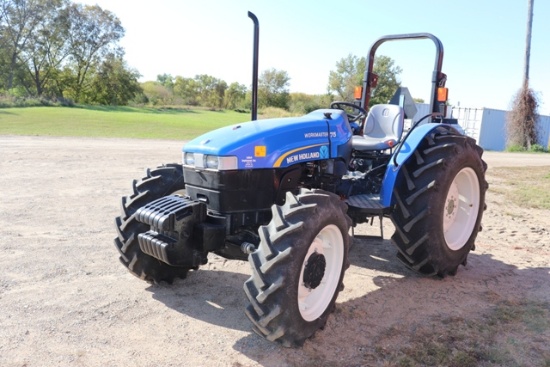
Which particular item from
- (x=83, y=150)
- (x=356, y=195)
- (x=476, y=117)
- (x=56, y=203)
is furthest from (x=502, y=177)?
(x=476, y=117)

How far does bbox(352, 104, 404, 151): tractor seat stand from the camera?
16.1 feet

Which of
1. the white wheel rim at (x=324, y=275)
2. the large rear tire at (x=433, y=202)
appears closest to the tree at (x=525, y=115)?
the large rear tire at (x=433, y=202)

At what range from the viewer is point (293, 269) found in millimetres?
2855

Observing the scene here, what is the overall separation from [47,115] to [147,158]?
18621 mm

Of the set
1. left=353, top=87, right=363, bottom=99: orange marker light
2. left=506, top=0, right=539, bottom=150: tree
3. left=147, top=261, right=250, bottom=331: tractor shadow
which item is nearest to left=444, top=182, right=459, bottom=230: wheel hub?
left=353, top=87, right=363, bottom=99: orange marker light

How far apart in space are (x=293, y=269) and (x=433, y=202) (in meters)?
1.76

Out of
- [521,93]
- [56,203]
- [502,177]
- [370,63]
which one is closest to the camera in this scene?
[370,63]

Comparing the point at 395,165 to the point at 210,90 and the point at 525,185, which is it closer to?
the point at 525,185

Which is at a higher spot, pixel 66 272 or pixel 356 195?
pixel 356 195

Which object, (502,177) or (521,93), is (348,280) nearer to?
(502,177)

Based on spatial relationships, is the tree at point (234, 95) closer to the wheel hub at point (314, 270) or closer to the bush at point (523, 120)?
the bush at point (523, 120)

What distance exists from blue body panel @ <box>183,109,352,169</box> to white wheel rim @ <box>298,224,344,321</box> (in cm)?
65

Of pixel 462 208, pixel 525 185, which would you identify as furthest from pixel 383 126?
pixel 525 185

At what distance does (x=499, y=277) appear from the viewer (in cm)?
458
